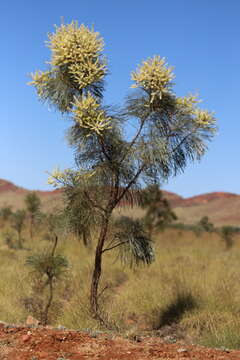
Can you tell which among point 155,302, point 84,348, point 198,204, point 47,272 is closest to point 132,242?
point 47,272

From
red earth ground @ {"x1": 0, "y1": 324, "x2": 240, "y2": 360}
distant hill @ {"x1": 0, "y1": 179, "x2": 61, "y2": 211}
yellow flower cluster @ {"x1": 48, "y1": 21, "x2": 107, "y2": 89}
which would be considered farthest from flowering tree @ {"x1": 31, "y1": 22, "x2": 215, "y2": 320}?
distant hill @ {"x1": 0, "y1": 179, "x2": 61, "y2": 211}

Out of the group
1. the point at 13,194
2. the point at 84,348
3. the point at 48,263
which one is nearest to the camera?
the point at 84,348

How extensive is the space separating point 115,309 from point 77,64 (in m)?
4.52

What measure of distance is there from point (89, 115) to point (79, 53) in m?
1.10

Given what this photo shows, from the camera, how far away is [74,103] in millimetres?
7816

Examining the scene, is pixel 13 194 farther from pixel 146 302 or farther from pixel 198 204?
pixel 146 302

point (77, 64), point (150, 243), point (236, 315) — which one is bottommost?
point (236, 315)

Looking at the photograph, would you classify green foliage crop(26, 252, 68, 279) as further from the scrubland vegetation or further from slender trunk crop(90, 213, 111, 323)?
slender trunk crop(90, 213, 111, 323)

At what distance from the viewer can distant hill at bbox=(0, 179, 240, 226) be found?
7525 cm

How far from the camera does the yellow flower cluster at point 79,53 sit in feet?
25.6

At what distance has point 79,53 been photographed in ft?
25.7

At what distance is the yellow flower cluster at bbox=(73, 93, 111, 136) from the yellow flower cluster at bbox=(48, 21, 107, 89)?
405mm

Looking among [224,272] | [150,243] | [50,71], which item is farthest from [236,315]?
[50,71]

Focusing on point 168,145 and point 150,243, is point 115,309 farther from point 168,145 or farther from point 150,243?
point 168,145
